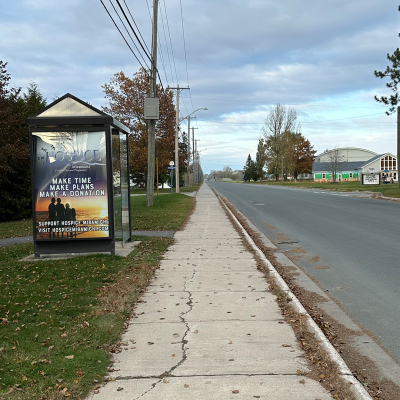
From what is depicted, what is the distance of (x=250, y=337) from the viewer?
4.88 meters

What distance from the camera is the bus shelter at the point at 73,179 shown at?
30.5 ft

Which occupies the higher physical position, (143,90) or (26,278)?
(143,90)

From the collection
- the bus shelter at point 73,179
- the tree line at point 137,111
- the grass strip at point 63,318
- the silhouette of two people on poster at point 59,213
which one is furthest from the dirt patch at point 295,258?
the tree line at point 137,111

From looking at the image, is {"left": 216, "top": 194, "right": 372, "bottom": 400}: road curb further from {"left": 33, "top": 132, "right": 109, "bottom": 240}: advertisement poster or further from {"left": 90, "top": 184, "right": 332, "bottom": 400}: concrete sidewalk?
{"left": 33, "top": 132, "right": 109, "bottom": 240}: advertisement poster

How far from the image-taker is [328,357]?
4.24 metres

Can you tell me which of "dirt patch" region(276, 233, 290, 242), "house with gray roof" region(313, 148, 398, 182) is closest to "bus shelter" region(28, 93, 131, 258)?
"dirt patch" region(276, 233, 290, 242)

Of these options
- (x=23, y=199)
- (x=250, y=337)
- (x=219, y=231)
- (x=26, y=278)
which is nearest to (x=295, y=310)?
(x=250, y=337)

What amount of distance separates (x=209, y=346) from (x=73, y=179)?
19.1 feet

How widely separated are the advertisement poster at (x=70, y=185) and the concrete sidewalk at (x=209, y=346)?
234cm

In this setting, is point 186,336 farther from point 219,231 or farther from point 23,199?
point 23,199

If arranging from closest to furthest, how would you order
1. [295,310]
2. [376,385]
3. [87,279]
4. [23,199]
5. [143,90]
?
[376,385]
[295,310]
[87,279]
[23,199]
[143,90]

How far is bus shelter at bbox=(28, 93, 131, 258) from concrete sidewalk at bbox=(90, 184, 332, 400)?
→ 225 centimetres

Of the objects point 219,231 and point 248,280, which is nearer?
point 248,280

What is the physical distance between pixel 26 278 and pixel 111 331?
10.9 feet
